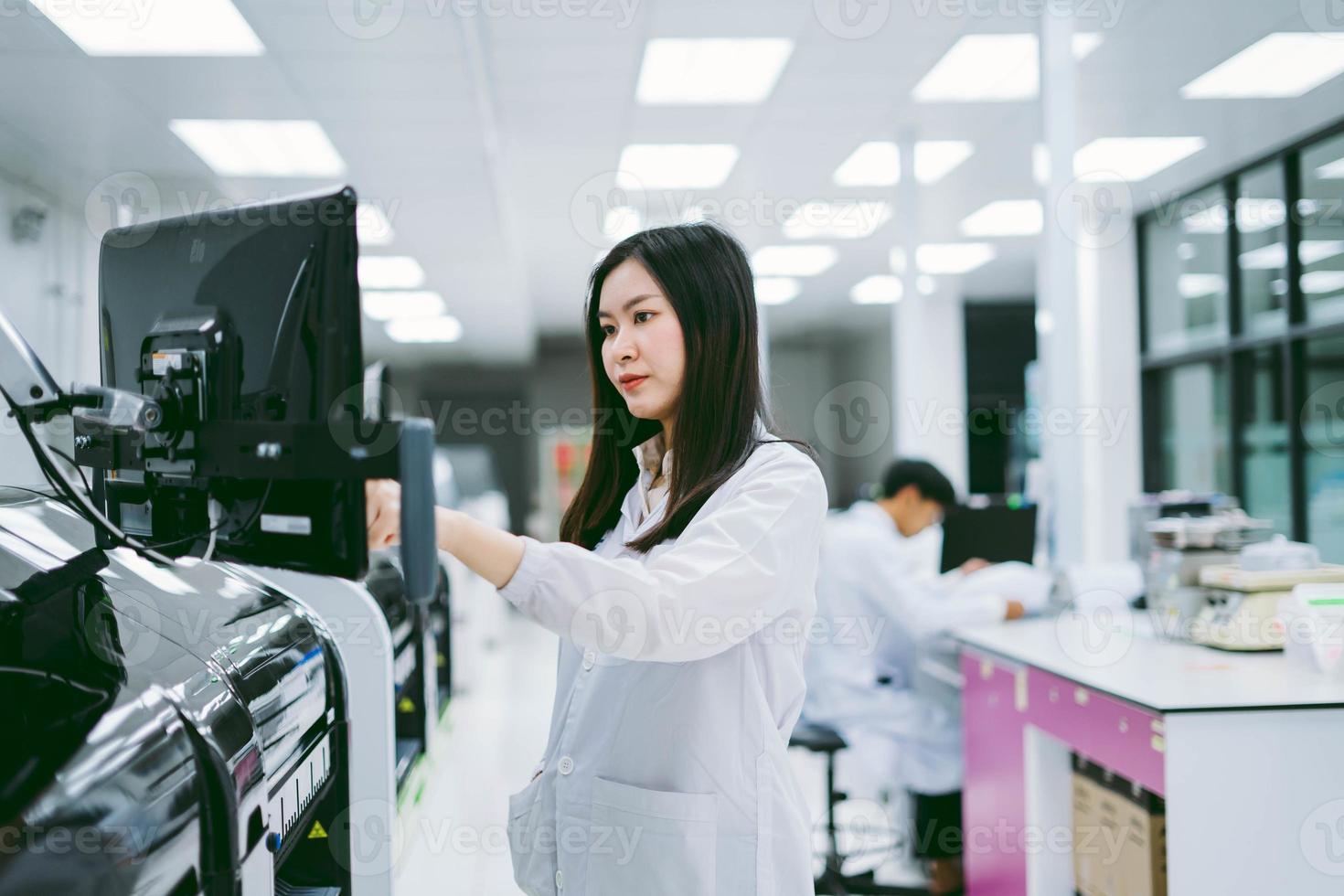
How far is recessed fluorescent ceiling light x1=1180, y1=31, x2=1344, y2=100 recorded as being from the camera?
396cm

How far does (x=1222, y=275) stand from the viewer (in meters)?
6.07

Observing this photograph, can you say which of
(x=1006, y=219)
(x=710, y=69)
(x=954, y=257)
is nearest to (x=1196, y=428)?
(x=1006, y=219)

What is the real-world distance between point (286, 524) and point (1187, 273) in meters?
7.09

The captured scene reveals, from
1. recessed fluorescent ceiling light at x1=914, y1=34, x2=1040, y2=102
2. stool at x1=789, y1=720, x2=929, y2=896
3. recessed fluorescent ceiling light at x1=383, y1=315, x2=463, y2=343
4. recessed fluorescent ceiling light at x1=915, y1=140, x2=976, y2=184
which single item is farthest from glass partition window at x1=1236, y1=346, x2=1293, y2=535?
recessed fluorescent ceiling light at x1=383, y1=315, x2=463, y2=343

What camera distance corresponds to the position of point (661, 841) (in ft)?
3.46

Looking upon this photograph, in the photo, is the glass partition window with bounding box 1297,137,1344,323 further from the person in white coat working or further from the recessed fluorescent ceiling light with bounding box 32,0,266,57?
the recessed fluorescent ceiling light with bounding box 32,0,266,57

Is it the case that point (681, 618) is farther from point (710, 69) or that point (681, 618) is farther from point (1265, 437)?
point (1265, 437)

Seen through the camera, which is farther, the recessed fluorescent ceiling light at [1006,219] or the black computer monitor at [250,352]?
the recessed fluorescent ceiling light at [1006,219]

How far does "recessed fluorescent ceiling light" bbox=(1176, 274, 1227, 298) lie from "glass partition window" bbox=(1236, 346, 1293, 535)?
58 centimetres

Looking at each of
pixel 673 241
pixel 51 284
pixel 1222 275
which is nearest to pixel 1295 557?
pixel 673 241

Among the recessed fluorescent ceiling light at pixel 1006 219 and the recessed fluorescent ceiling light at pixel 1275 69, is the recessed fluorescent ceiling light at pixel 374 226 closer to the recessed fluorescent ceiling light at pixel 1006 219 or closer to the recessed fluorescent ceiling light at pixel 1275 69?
the recessed fluorescent ceiling light at pixel 1006 219

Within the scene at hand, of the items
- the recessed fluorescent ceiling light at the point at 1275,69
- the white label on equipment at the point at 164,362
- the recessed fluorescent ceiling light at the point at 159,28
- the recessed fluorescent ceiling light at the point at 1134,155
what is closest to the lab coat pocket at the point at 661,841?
the white label on equipment at the point at 164,362

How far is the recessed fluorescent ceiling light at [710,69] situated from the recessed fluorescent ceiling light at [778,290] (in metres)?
3.84

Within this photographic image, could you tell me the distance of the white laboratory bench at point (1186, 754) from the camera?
5.71 ft
